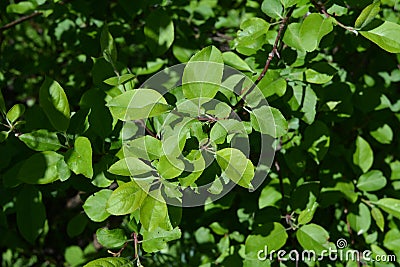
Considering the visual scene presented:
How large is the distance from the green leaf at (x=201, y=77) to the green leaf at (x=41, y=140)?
0.95ft

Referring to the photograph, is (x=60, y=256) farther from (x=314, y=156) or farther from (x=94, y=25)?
(x=314, y=156)

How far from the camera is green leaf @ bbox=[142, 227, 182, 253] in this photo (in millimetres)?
854

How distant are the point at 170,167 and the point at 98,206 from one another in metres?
0.29

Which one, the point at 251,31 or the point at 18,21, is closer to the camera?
the point at 251,31

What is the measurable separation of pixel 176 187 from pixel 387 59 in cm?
88

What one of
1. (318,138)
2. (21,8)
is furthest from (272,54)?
(21,8)

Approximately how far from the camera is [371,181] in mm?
1213

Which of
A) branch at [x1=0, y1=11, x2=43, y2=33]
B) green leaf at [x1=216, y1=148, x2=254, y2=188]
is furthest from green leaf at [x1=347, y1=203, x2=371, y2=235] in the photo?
branch at [x1=0, y1=11, x2=43, y2=33]

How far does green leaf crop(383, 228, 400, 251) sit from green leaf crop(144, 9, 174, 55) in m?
0.74

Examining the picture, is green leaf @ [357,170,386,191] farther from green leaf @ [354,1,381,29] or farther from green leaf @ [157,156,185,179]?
green leaf @ [157,156,185,179]

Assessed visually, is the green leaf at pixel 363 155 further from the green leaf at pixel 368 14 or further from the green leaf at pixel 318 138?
the green leaf at pixel 368 14

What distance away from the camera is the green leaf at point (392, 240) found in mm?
1225

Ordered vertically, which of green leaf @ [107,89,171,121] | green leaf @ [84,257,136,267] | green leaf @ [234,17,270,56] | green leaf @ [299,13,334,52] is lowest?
green leaf @ [84,257,136,267]

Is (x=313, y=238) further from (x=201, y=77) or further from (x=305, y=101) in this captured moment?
(x=201, y=77)
